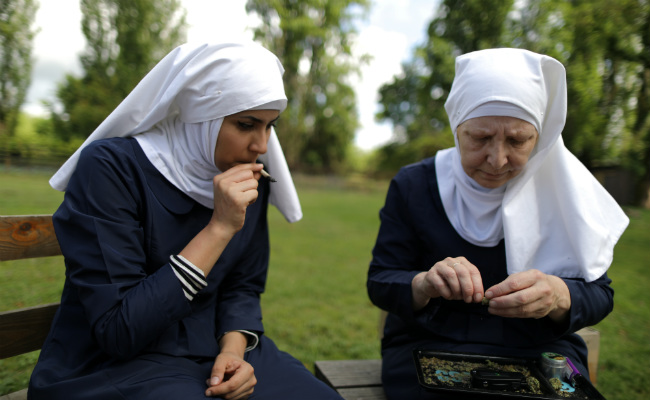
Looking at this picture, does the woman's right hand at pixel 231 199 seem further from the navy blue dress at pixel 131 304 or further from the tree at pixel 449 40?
the tree at pixel 449 40

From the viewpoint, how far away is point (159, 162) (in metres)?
1.75

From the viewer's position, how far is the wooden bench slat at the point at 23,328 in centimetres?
177

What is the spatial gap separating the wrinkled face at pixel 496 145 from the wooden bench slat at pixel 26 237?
1.80m

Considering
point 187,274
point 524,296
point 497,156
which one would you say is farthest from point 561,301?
point 187,274

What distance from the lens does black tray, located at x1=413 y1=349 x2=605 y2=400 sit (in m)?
1.41

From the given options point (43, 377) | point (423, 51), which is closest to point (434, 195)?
point (43, 377)

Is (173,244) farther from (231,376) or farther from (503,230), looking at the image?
(503,230)

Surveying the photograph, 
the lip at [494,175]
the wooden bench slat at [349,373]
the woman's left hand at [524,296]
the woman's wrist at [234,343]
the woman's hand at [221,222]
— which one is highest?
the lip at [494,175]

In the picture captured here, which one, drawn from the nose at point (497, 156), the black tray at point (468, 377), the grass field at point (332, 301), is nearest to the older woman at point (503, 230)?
the nose at point (497, 156)

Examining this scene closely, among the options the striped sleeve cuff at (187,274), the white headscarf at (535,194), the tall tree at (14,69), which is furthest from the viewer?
the tall tree at (14,69)

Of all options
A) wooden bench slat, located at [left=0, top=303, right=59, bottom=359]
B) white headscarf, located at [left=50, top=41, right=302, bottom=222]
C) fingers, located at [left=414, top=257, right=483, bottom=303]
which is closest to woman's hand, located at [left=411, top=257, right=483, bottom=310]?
fingers, located at [left=414, top=257, right=483, bottom=303]

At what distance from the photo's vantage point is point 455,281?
1.54 metres

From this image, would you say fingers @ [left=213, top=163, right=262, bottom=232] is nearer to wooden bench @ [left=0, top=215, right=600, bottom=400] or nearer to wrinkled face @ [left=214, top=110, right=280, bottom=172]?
wrinkled face @ [left=214, top=110, right=280, bottom=172]

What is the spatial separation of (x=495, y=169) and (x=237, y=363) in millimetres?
1272
